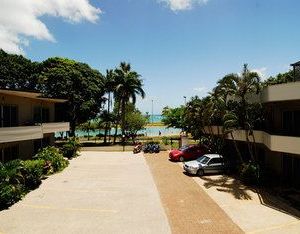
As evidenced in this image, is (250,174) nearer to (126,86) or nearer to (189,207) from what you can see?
(189,207)

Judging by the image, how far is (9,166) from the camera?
22.3 m

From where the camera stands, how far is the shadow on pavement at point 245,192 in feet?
61.4

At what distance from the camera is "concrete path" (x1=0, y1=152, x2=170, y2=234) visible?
634 inches

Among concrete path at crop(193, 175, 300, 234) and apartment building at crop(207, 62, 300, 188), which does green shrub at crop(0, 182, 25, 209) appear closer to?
concrete path at crop(193, 175, 300, 234)

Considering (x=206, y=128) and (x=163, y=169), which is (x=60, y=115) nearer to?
(x=206, y=128)

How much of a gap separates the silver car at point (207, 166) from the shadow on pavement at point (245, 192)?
80 centimetres

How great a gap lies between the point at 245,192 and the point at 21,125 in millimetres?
20353

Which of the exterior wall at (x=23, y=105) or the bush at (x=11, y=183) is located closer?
the bush at (x=11, y=183)

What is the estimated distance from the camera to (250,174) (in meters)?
24.0

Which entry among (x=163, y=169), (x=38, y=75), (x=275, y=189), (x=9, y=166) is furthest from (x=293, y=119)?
(x=38, y=75)

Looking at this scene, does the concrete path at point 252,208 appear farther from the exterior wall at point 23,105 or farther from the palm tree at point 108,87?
the palm tree at point 108,87

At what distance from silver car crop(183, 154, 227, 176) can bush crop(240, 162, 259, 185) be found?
168 inches

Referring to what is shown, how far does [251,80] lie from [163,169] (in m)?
11.6

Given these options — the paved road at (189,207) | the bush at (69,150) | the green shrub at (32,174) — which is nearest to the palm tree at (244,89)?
the paved road at (189,207)
